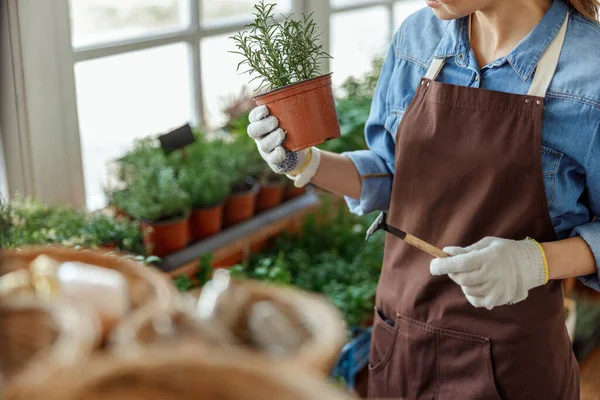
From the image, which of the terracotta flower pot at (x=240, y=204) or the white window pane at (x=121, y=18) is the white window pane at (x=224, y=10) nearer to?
the white window pane at (x=121, y=18)

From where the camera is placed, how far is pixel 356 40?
3416 mm

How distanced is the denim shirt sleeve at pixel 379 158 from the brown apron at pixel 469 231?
0.26ft

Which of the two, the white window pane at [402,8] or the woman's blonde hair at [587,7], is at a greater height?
the white window pane at [402,8]

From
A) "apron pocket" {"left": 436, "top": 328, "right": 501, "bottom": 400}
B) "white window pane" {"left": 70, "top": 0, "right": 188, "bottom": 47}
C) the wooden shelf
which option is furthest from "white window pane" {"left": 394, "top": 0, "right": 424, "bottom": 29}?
"apron pocket" {"left": 436, "top": 328, "right": 501, "bottom": 400}

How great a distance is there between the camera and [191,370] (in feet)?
1.78

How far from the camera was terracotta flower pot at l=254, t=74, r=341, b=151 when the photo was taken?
1.29m

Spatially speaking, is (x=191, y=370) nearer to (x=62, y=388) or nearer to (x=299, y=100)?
(x=62, y=388)

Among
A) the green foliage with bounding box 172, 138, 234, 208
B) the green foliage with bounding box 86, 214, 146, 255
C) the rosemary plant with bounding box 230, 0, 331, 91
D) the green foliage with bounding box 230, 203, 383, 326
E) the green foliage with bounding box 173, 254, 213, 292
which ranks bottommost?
the green foliage with bounding box 230, 203, 383, 326

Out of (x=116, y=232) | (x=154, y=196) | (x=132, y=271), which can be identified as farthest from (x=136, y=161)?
(x=132, y=271)

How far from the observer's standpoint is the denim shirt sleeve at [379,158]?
158 centimetres

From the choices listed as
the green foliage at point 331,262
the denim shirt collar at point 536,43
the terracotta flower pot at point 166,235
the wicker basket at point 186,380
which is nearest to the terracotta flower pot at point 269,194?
the green foliage at point 331,262

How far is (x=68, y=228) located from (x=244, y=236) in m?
0.77

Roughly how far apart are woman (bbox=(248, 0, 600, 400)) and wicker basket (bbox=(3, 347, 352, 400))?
791 millimetres

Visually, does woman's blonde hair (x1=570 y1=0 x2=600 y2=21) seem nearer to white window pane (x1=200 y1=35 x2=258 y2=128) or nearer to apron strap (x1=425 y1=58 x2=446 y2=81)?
apron strap (x1=425 y1=58 x2=446 y2=81)
